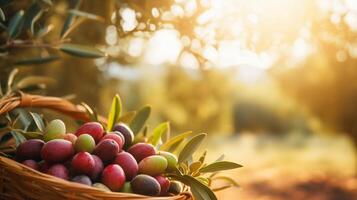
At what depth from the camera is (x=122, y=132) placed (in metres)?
1.11

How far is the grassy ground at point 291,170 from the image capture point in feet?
32.6

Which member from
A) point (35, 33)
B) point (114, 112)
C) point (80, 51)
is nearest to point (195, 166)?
point (114, 112)

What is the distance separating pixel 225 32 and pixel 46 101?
26.4 inches

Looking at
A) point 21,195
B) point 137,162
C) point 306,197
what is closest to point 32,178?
point 21,195

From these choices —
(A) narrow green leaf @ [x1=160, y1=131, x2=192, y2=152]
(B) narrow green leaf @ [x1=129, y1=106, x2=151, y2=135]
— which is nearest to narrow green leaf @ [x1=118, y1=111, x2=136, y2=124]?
(B) narrow green leaf @ [x1=129, y1=106, x2=151, y2=135]

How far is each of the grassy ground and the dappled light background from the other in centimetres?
3

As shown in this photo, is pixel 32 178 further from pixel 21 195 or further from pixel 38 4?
pixel 38 4

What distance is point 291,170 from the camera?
13.0 m

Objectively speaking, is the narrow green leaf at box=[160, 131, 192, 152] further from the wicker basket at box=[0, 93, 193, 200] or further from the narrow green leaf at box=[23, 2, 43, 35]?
the narrow green leaf at box=[23, 2, 43, 35]

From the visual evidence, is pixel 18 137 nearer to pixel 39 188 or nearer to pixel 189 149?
pixel 39 188

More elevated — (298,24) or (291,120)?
(291,120)

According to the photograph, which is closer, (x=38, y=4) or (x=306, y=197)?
(x=38, y=4)

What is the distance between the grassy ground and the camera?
32.6 ft

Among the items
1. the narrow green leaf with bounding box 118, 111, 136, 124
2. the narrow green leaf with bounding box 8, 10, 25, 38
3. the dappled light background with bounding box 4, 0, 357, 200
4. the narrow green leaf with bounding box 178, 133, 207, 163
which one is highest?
the dappled light background with bounding box 4, 0, 357, 200
